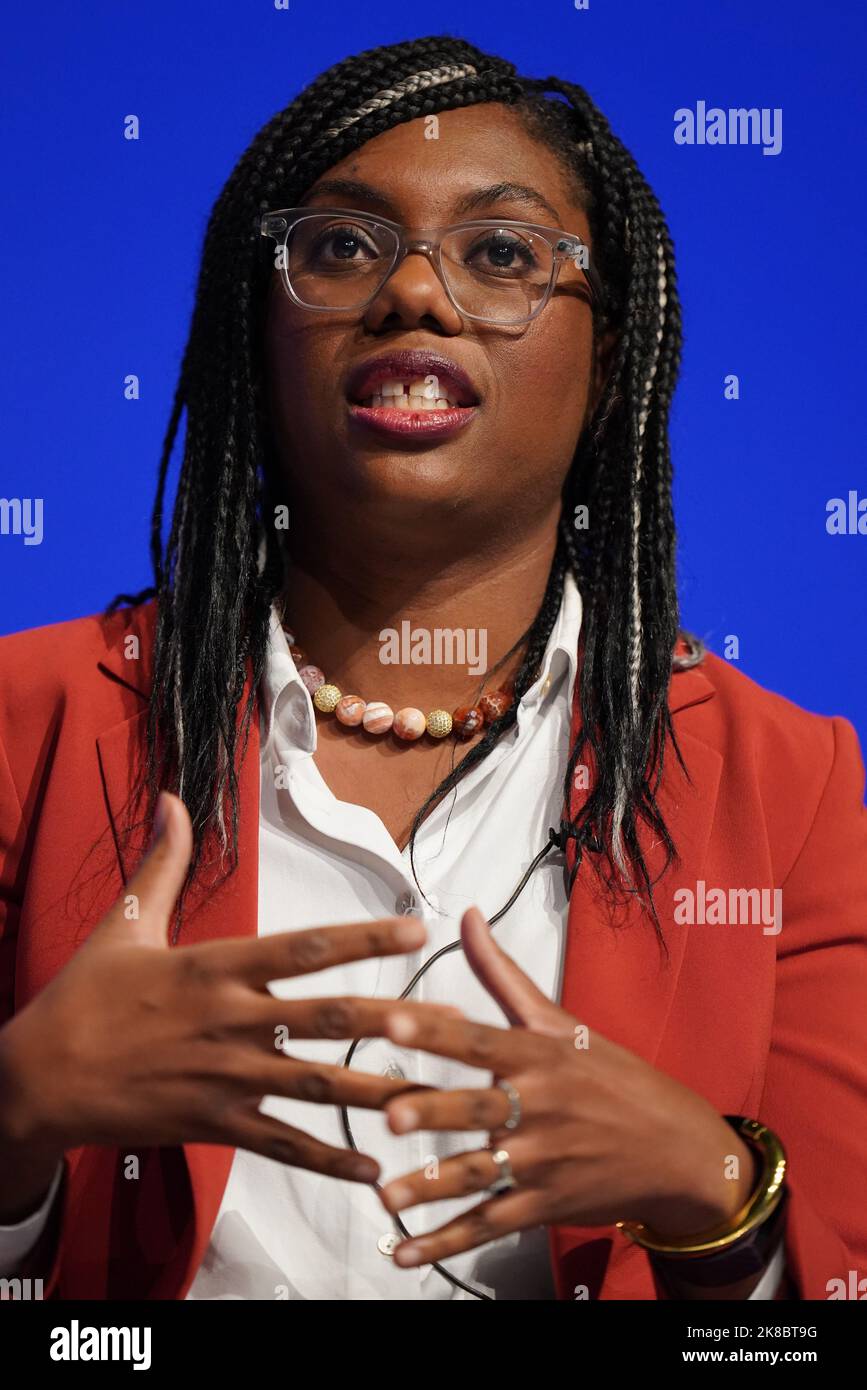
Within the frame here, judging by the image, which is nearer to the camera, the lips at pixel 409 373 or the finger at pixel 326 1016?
the finger at pixel 326 1016

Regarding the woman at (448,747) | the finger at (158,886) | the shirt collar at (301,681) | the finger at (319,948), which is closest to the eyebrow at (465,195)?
the woman at (448,747)

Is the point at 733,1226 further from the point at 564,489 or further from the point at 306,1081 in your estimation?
the point at 564,489

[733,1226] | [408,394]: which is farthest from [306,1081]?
[408,394]

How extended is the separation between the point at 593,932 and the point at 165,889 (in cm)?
54

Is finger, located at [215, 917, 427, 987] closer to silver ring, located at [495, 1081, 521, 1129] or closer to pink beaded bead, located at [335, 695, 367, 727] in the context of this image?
silver ring, located at [495, 1081, 521, 1129]

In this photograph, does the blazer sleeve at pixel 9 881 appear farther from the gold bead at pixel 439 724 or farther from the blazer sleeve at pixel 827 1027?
the blazer sleeve at pixel 827 1027

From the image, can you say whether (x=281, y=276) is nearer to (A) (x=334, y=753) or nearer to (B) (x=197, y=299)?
(B) (x=197, y=299)

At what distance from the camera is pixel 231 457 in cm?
177

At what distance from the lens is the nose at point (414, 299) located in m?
1.58

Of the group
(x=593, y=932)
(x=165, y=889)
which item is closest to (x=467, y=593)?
(x=593, y=932)

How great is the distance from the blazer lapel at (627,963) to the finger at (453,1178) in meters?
0.30

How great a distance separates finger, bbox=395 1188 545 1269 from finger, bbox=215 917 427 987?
211mm

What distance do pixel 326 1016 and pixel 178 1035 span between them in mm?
129

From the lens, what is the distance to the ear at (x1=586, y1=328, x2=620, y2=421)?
1844 mm
